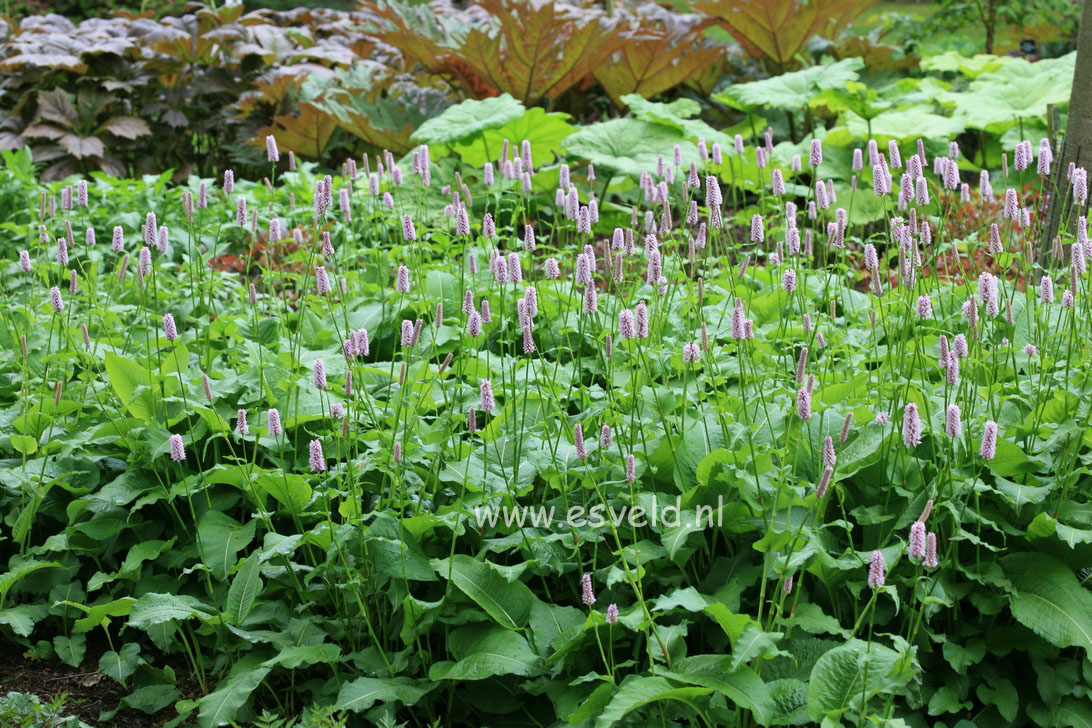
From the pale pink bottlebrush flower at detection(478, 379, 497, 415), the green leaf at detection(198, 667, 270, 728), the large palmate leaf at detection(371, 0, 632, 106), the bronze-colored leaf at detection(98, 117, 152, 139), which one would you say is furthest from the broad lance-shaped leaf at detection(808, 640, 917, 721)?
the bronze-colored leaf at detection(98, 117, 152, 139)

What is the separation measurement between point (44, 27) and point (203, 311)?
5.43 m

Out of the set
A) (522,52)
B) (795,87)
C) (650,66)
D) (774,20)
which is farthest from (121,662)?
(774,20)

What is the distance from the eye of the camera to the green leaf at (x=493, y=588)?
7.23 feet

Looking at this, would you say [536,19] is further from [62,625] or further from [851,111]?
[62,625]

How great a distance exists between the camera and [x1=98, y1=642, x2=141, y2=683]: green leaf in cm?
241

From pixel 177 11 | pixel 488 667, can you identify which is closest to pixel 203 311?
pixel 488 667

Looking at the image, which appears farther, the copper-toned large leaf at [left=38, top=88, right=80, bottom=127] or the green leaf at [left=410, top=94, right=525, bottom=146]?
the copper-toned large leaf at [left=38, top=88, right=80, bottom=127]

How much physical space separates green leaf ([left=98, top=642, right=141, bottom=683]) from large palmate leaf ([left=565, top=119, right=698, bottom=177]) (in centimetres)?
342

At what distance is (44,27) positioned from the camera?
26.1 ft

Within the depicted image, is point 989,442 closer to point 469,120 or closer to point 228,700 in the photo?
point 228,700

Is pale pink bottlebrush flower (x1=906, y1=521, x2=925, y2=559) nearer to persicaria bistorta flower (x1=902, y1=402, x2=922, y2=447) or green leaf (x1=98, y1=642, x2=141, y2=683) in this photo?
persicaria bistorta flower (x1=902, y1=402, x2=922, y2=447)

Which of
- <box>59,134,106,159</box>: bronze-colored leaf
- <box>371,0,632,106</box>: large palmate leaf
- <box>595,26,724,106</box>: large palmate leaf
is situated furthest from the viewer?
<box>59,134,106,159</box>: bronze-colored leaf

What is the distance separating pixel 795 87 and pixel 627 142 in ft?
4.55

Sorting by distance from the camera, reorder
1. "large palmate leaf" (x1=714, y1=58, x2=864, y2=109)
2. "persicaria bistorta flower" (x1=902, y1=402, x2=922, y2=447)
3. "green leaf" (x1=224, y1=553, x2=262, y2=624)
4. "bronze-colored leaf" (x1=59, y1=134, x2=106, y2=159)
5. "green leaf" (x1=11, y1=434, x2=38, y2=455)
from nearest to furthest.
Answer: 1. "persicaria bistorta flower" (x1=902, y1=402, x2=922, y2=447)
2. "green leaf" (x1=224, y1=553, x2=262, y2=624)
3. "green leaf" (x1=11, y1=434, x2=38, y2=455)
4. "large palmate leaf" (x1=714, y1=58, x2=864, y2=109)
5. "bronze-colored leaf" (x1=59, y1=134, x2=106, y2=159)
